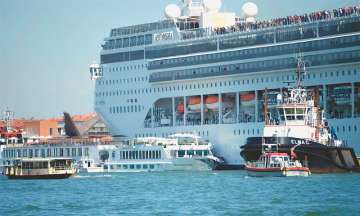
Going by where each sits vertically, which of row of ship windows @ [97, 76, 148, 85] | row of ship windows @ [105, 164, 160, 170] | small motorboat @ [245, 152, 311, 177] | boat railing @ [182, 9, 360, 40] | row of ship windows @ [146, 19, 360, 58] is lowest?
small motorboat @ [245, 152, 311, 177]

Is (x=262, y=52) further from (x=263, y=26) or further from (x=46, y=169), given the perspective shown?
(x=46, y=169)

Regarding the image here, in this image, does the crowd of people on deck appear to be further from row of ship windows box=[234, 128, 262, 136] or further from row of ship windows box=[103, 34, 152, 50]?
row of ship windows box=[234, 128, 262, 136]

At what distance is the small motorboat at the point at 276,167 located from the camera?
299 ft

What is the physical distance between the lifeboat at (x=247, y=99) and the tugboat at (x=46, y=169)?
1896 centimetres

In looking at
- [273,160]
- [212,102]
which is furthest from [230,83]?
[273,160]

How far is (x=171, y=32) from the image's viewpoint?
126m

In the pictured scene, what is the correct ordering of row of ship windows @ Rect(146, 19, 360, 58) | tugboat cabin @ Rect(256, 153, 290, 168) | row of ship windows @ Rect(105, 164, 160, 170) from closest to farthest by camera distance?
tugboat cabin @ Rect(256, 153, 290, 168)
row of ship windows @ Rect(146, 19, 360, 58)
row of ship windows @ Rect(105, 164, 160, 170)

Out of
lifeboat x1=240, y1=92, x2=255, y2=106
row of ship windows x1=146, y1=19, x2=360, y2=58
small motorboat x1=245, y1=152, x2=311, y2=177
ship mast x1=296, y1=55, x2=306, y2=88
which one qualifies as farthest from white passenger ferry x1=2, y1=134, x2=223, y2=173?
small motorboat x1=245, y1=152, x2=311, y2=177

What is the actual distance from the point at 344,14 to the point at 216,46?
46.4 feet

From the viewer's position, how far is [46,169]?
102m

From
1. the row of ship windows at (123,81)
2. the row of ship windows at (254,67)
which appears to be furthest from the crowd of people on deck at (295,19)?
the row of ship windows at (123,81)

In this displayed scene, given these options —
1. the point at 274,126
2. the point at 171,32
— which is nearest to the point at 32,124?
the point at 171,32

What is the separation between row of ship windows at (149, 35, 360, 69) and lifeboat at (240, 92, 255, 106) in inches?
117

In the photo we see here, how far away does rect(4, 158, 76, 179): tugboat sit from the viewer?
10194 centimetres
